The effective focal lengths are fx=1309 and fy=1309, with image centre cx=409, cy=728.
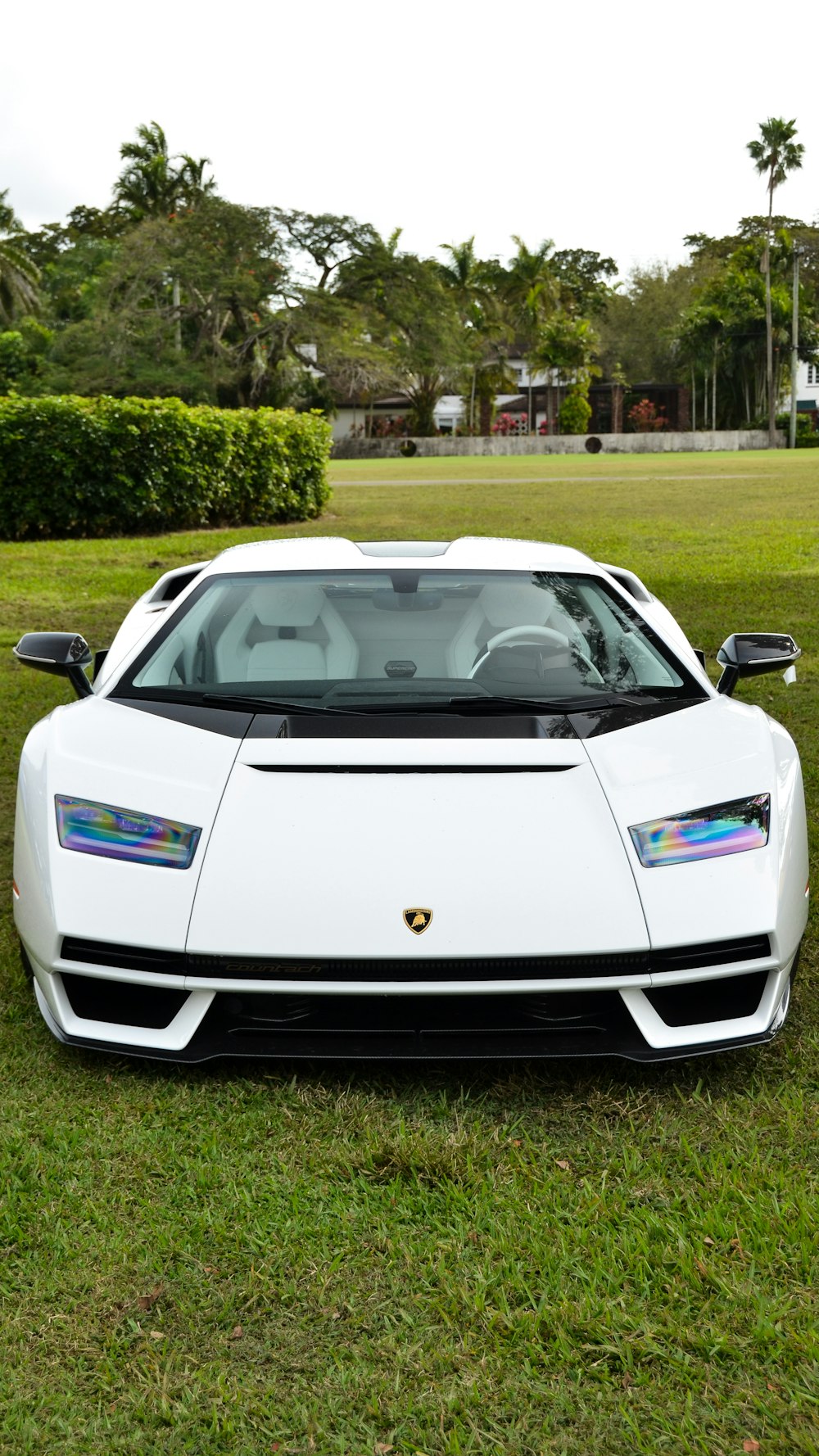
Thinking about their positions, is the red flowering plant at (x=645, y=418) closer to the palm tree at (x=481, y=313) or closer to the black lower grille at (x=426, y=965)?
the palm tree at (x=481, y=313)

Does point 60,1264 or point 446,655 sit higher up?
point 446,655

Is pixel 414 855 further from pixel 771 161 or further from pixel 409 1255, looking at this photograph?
pixel 771 161

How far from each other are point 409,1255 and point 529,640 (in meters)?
2.11

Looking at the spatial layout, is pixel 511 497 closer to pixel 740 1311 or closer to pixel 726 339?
pixel 740 1311

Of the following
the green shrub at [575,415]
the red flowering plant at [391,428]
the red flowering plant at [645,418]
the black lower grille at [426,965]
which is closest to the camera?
the black lower grille at [426,965]

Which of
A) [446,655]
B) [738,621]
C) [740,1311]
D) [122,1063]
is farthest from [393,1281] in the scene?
[738,621]

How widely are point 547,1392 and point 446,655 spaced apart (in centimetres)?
278

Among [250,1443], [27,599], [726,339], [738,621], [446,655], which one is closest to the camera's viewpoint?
[250,1443]

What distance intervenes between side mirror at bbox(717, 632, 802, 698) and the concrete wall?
209 feet

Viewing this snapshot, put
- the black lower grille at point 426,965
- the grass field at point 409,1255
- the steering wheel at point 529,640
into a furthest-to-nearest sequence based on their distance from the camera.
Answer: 1. the steering wheel at point 529,640
2. the black lower grille at point 426,965
3. the grass field at point 409,1255

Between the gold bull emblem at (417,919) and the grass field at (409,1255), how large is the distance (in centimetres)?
46

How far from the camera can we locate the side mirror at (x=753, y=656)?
3750 millimetres

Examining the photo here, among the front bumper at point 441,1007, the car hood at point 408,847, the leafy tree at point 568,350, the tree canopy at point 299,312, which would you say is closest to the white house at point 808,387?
the tree canopy at point 299,312

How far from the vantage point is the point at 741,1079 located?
3.09 meters
